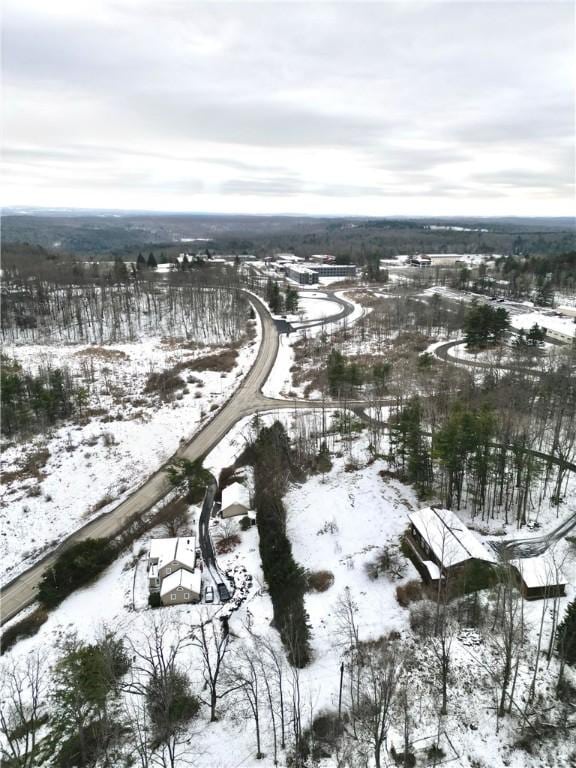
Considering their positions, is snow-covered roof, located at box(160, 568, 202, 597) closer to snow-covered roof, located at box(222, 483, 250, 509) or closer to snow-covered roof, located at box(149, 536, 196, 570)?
snow-covered roof, located at box(149, 536, 196, 570)

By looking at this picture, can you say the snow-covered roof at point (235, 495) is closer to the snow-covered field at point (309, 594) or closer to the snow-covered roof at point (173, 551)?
the snow-covered field at point (309, 594)

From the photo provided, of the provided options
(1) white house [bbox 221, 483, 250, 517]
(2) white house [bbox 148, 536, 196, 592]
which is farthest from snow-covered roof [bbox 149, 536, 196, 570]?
(1) white house [bbox 221, 483, 250, 517]

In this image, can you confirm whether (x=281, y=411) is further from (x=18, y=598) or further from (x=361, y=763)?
(x=361, y=763)

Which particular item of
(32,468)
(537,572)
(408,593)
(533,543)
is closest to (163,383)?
(32,468)

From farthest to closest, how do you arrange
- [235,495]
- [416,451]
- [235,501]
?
1. [235,495]
2. [235,501]
3. [416,451]

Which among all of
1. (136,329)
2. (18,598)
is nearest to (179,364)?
(136,329)

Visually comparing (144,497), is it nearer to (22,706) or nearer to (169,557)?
(169,557)
